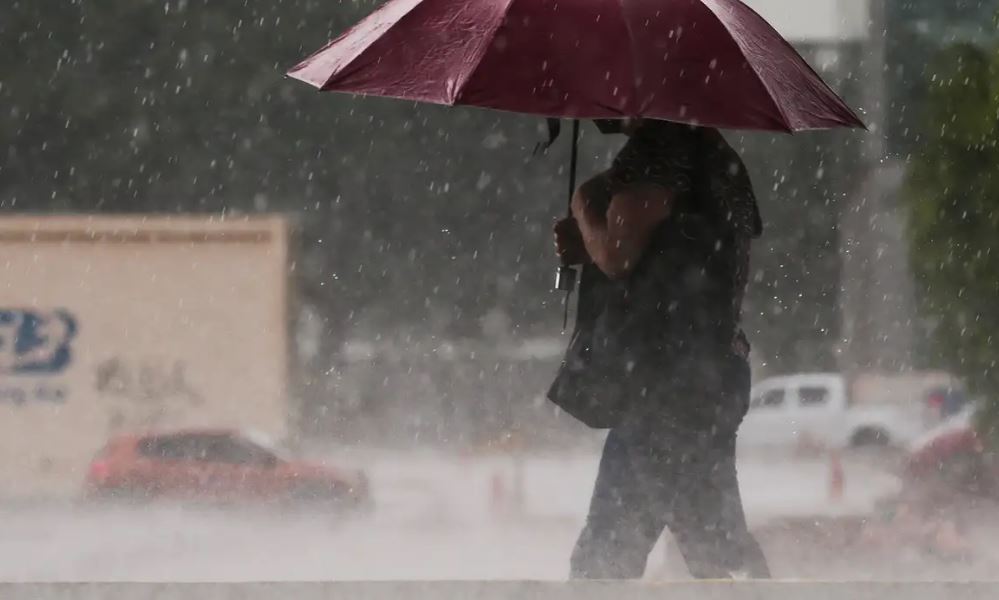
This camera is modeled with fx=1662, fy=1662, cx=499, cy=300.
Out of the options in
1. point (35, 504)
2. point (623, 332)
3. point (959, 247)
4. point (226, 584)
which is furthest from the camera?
point (35, 504)

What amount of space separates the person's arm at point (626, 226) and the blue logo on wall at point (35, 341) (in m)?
7.60

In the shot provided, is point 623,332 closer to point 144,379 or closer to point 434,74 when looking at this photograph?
point 434,74

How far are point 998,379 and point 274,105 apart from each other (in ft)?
18.8

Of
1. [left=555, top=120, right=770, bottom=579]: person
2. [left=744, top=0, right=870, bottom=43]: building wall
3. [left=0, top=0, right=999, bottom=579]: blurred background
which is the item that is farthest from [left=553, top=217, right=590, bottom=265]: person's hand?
[left=744, top=0, right=870, bottom=43]: building wall

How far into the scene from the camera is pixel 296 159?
11.5 meters

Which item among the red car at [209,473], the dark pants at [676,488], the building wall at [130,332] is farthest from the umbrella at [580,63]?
the building wall at [130,332]

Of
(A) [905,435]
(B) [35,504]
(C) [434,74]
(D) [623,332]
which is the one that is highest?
(C) [434,74]

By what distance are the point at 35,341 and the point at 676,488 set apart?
789 centimetres

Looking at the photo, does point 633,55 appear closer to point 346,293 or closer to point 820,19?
point 820,19

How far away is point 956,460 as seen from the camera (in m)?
8.91

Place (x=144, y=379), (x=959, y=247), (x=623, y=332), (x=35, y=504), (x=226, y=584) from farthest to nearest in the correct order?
(x=144, y=379), (x=35, y=504), (x=959, y=247), (x=623, y=332), (x=226, y=584)

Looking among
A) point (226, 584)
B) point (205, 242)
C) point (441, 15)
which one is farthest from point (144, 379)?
point (226, 584)

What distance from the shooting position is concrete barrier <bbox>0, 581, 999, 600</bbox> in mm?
2354

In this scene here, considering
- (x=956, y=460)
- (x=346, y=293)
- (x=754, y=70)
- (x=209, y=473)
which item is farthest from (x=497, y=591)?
(x=346, y=293)
